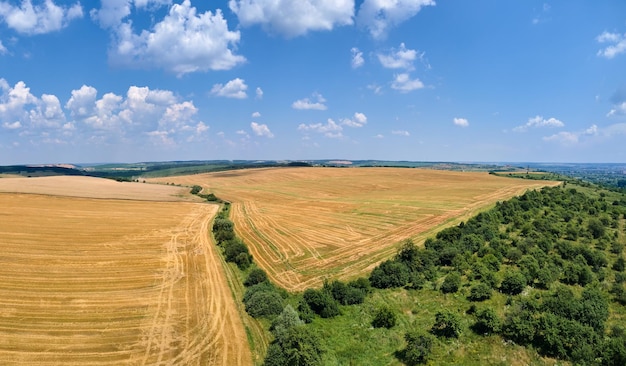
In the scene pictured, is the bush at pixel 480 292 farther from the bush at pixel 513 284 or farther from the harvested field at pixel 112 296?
the harvested field at pixel 112 296

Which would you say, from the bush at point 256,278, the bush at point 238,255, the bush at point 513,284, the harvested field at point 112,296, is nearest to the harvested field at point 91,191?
the harvested field at point 112,296

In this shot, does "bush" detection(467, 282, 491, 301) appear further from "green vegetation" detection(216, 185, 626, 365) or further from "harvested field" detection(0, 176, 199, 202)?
"harvested field" detection(0, 176, 199, 202)

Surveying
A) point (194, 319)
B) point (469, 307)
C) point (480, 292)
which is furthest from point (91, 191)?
point (480, 292)

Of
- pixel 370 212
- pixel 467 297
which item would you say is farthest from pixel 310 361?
pixel 370 212

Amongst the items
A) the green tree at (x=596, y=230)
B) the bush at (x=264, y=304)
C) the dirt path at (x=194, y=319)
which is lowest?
the dirt path at (x=194, y=319)

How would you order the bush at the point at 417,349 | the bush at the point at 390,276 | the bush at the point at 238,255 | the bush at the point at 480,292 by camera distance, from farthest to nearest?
the bush at the point at 238,255 < the bush at the point at 390,276 < the bush at the point at 480,292 < the bush at the point at 417,349

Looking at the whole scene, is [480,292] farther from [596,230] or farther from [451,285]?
[596,230]

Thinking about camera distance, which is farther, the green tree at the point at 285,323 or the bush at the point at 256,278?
the bush at the point at 256,278

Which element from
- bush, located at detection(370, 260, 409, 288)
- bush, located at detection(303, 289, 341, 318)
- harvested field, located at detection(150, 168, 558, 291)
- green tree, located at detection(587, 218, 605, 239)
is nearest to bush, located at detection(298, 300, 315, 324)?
bush, located at detection(303, 289, 341, 318)
